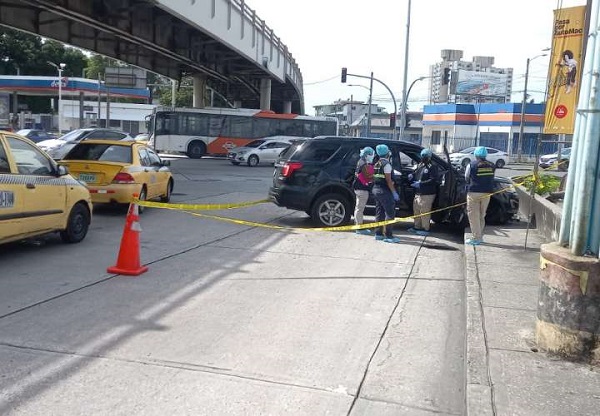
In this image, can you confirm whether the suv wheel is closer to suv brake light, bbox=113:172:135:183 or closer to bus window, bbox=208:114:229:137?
suv brake light, bbox=113:172:135:183

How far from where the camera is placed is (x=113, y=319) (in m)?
5.84

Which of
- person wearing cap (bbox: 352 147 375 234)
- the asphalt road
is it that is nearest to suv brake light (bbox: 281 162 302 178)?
person wearing cap (bbox: 352 147 375 234)

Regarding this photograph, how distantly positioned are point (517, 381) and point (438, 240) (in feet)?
22.5

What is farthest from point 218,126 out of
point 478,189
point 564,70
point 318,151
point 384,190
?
point 478,189

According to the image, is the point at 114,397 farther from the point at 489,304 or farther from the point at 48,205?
the point at 48,205

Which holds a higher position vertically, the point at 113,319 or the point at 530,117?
the point at 530,117

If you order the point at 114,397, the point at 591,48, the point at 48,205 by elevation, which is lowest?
the point at 114,397

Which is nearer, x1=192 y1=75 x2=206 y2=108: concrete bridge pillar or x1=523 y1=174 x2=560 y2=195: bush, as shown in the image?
x1=523 y1=174 x2=560 y2=195: bush

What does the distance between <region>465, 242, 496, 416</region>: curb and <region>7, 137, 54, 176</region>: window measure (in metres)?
5.94

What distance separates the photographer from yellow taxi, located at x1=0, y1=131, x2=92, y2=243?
302 inches

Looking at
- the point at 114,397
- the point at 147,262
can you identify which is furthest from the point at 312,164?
the point at 114,397

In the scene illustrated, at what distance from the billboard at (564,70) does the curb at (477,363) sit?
16.9ft

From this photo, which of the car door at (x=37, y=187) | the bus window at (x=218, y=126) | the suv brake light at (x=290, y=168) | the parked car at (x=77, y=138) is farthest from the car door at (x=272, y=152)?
the car door at (x=37, y=187)

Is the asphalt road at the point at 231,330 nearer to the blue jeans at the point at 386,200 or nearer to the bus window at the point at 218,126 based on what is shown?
the blue jeans at the point at 386,200
